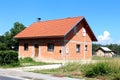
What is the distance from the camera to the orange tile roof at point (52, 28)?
3633 centimetres

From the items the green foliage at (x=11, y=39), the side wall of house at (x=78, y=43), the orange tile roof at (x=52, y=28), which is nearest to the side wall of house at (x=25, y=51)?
the orange tile roof at (x=52, y=28)

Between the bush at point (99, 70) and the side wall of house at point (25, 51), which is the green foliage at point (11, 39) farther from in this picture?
the bush at point (99, 70)

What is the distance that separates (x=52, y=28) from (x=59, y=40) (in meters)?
3.30

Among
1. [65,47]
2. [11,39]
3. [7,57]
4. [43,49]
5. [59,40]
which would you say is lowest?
[7,57]

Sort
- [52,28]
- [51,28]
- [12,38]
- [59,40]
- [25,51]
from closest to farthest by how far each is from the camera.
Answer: [59,40] < [52,28] < [51,28] < [25,51] < [12,38]

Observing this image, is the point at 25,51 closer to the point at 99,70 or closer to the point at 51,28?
the point at 51,28

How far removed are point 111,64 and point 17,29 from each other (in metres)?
36.4

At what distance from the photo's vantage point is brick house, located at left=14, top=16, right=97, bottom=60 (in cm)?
3622

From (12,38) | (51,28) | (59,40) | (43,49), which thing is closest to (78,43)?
(59,40)

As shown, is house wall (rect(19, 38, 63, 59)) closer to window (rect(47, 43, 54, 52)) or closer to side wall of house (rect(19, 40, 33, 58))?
side wall of house (rect(19, 40, 33, 58))

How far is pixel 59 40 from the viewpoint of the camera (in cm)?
3612

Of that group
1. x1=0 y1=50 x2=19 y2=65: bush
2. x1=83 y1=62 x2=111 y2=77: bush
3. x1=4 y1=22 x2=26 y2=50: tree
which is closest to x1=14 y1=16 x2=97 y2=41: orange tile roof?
x1=4 y1=22 x2=26 y2=50: tree

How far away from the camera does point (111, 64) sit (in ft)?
60.0

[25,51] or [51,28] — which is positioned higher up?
[51,28]
